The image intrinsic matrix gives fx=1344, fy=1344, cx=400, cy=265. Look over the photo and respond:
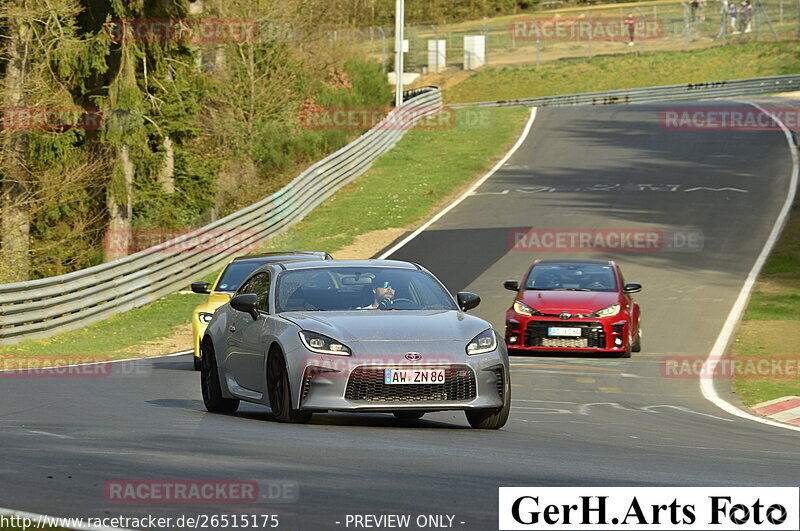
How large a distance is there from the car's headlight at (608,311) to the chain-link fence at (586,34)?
6216cm

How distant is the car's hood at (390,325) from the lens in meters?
11.0

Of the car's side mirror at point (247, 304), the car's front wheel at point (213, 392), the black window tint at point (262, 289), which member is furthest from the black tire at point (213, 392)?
the car's side mirror at point (247, 304)

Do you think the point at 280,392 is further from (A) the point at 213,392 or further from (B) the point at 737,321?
(B) the point at 737,321

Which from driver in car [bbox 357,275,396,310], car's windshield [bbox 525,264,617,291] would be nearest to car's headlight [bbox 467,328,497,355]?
driver in car [bbox 357,275,396,310]

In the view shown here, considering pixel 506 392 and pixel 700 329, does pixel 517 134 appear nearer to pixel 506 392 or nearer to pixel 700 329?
pixel 700 329

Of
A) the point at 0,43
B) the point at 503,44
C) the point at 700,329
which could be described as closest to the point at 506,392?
the point at 700,329

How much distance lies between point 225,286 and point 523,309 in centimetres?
470

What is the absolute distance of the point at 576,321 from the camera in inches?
804

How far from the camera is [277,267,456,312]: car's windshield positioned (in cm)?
1190

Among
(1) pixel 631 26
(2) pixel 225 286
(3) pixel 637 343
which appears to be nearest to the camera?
(2) pixel 225 286

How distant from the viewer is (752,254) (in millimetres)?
30828

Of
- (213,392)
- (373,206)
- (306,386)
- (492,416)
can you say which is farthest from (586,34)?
(306,386)

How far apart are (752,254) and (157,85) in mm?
17079

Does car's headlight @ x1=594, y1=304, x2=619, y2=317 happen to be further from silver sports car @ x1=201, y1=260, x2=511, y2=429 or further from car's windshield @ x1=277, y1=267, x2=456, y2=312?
car's windshield @ x1=277, y1=267, x2=456, y2=312
